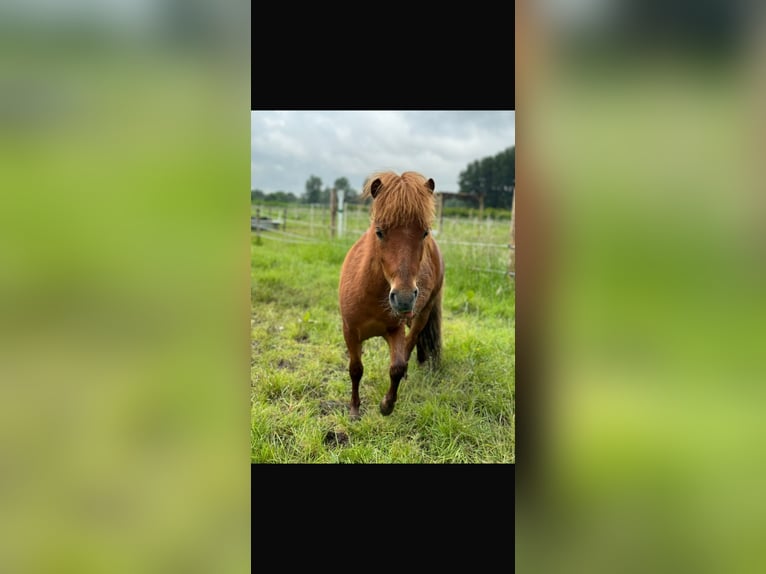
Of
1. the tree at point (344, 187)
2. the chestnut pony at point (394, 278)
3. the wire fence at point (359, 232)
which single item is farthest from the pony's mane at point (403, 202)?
the tree at point (344, 187)

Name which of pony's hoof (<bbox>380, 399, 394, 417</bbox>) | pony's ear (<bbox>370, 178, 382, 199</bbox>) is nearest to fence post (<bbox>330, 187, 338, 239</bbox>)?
pony's hoof (<bbox>380, 399, 394, 417</bbox>)

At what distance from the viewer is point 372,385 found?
2908mm

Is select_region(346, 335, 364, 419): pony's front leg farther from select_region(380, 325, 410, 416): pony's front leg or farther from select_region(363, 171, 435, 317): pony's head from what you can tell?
select_region(363, 171, 435, 317): pony's head

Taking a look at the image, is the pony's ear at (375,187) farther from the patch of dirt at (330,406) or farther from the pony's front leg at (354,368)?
the patch of dirt at (330,406)

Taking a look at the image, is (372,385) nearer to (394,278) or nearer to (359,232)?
(394,278)

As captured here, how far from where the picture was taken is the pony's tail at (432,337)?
325cm

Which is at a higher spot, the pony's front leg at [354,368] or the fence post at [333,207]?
Answer: the fence post at [333,207]
